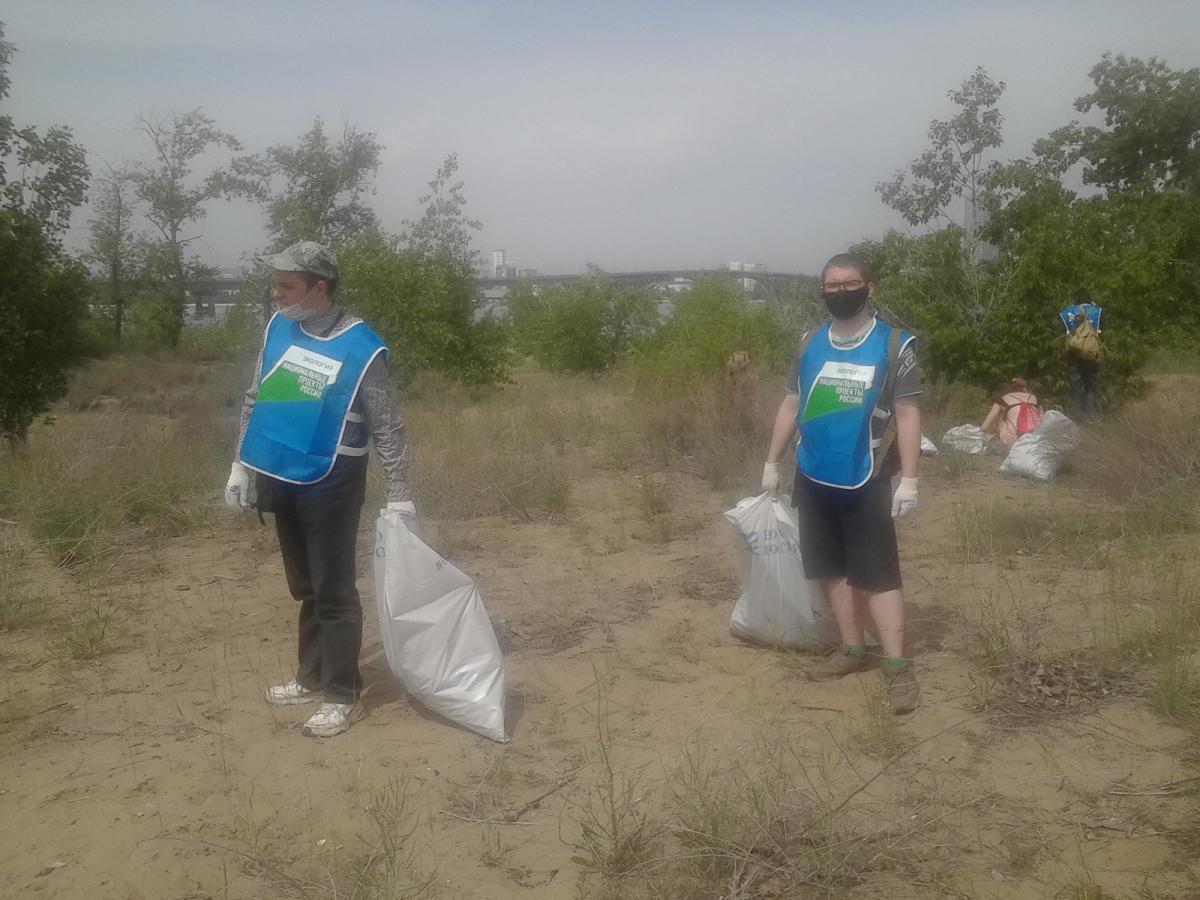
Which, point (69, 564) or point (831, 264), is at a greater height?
point (831, 264)

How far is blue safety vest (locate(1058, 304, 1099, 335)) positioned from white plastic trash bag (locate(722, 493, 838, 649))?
5.92m

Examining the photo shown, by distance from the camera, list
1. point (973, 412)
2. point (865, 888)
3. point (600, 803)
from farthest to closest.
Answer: point (973, 412) < point (600, 803) < point (865, 888)

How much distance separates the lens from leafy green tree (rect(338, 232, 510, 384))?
571 inches

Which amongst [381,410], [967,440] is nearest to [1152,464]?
[967,440]

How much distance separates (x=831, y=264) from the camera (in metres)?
3.58

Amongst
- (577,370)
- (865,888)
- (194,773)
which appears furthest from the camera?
(577,370)

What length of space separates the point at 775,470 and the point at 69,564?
12.2ft

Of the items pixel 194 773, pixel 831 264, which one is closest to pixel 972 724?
pixel 831 264

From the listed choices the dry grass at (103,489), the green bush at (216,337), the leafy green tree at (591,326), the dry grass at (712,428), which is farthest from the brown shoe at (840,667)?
the green bush at (216,337)

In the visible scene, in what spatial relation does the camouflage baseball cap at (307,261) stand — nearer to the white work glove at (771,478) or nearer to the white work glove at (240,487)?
the white work glove at (240,487)

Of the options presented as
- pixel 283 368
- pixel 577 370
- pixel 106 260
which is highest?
pixel 106 260

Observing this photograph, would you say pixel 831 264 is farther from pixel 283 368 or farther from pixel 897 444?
pixel 283 368

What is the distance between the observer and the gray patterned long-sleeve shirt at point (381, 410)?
3420 millimetres

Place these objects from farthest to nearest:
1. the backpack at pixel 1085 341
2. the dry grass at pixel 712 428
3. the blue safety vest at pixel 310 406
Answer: the backpack at pixel 1085 341, the dry grass at pixel 712 428, the blue safety vest at pixel 310 406
